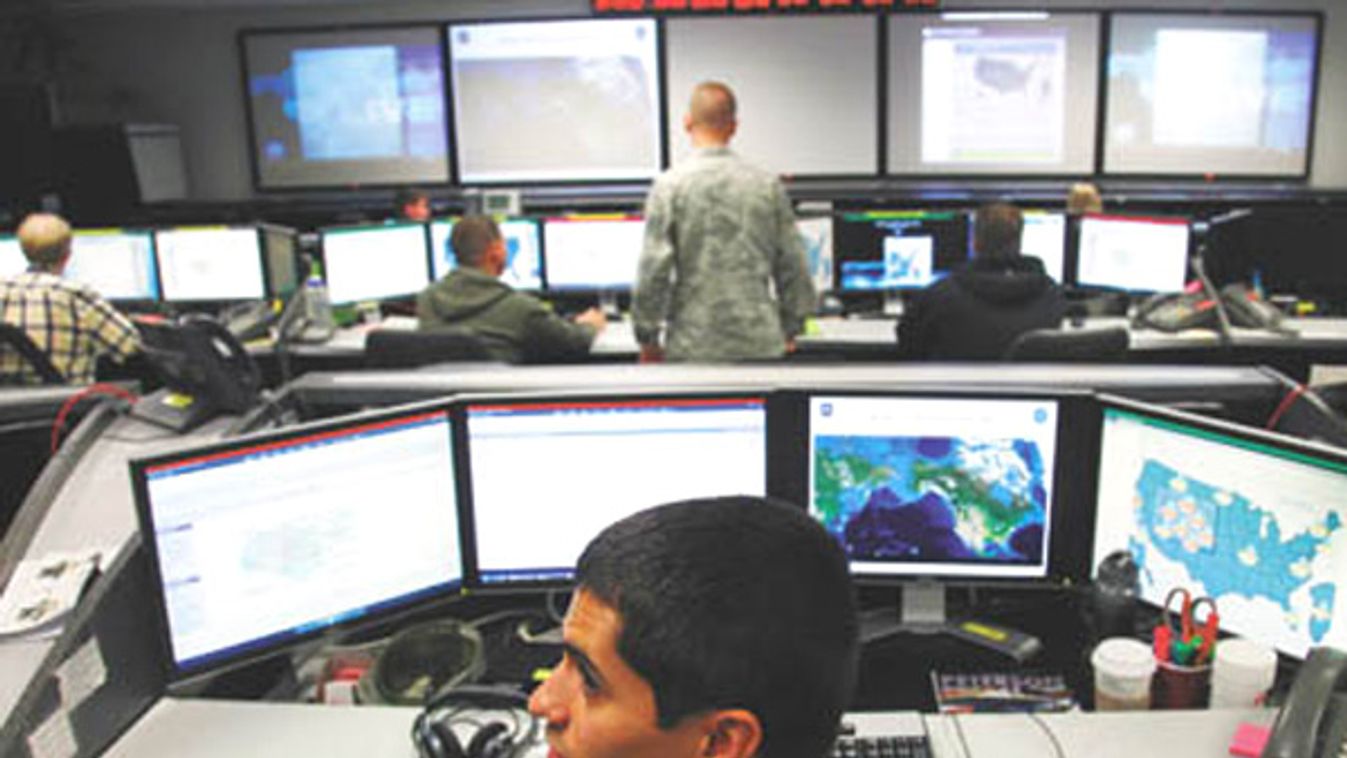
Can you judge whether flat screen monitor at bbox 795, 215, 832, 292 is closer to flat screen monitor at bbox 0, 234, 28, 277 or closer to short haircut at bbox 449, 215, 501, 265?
short haircut at bbox 449, 215, 501, 265

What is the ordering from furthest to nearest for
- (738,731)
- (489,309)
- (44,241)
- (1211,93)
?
(1211,93), (44,241), (489,309), (738,731)

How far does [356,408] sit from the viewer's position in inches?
71.7

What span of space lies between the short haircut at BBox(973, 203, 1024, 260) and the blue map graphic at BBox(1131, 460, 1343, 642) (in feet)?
6.67

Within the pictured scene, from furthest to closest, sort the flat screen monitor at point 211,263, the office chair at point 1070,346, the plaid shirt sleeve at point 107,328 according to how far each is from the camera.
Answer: the flat screen monitor at point 211,263 < the plaid shirt sleeve at point 107,328 < the office chair at point 1070,346

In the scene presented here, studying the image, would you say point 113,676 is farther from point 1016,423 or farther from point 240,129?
point 240,129

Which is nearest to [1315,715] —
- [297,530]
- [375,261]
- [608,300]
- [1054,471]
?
[1054,471]

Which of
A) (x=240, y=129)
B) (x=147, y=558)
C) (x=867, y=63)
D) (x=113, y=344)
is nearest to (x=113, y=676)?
(x=147, y=558)

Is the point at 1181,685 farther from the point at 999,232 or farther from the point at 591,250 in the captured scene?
the point at 591,250

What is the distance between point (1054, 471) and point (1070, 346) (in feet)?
5.02

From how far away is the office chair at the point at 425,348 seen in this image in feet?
9.91

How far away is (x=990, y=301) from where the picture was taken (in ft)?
11.0

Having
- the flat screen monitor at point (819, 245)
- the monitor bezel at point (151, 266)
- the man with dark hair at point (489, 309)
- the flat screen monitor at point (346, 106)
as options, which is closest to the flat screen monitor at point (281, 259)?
Answer: the monitor bezel at point (151, 266)

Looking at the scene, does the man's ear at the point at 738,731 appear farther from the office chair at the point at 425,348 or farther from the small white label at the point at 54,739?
the office chair at the point at 425,348

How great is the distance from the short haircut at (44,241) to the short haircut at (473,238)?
135cm
